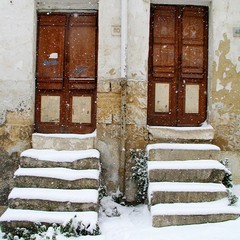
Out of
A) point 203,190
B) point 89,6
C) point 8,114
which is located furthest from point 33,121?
point 203,190

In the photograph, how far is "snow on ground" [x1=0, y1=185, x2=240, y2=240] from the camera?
4.80 m

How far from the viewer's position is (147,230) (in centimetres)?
514

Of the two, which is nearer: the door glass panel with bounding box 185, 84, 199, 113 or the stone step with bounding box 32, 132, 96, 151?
the stone step with bounding box 32, 132, 96, 151

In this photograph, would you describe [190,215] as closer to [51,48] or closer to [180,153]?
[180,153]

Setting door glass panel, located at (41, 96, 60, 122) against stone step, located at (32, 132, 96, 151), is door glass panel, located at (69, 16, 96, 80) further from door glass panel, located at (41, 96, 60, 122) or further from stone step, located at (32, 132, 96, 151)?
stone step, located at (32, 132, 96, 151)

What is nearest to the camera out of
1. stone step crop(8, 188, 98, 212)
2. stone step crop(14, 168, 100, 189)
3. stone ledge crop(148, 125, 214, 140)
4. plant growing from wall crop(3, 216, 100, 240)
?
plant growing from wall crop(3, 216, 100, 240)

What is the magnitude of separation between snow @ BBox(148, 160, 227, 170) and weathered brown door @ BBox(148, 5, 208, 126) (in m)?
1.06

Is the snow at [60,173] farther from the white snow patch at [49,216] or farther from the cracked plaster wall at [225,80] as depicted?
the cracked plaster wall at [225,80]

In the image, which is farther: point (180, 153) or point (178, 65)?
point (178, 65)

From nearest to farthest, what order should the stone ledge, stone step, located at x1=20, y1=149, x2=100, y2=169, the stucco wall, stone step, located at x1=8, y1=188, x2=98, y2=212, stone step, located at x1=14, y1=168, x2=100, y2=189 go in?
stone step, located at x1=8, y1=188, x2=98, y2=212 → stone step, located at x1=14, y1=168, x2=100, y2=189 → stone step, located at x1=20, y1=149, x2=100, y2=169 → the stone ledge → the stucco wall

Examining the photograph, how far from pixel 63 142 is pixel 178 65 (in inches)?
95.5

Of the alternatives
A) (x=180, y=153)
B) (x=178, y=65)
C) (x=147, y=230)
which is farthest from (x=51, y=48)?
(x=147, y=230)

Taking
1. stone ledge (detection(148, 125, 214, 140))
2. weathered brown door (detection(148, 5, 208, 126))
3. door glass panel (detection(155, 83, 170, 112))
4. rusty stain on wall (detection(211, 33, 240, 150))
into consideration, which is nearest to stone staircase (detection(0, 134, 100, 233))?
stone ledge (detection(148, 125, 214, 140))

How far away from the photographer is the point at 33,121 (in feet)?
22.4
